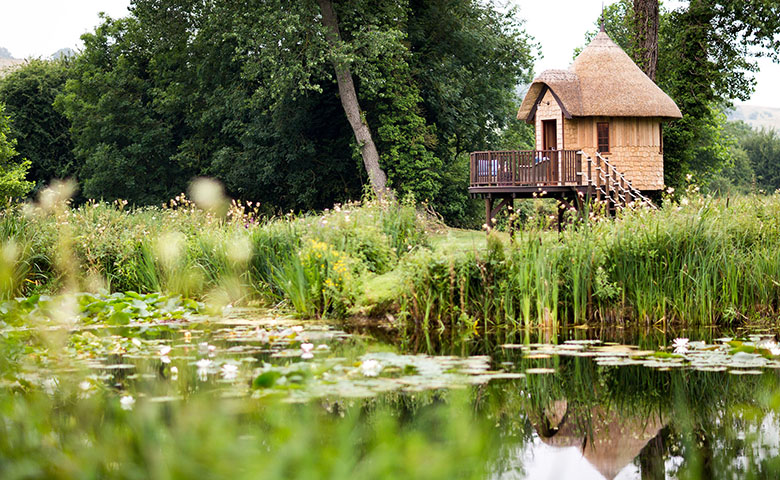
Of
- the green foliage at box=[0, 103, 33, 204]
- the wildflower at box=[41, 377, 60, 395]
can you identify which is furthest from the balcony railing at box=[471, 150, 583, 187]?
the green foliage at box=[0, 103, 33, 204]

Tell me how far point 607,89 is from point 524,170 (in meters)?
4.08

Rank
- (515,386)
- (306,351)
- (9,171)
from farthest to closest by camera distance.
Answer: (9,171), (306,351), (515,386)

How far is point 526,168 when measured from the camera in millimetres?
22359

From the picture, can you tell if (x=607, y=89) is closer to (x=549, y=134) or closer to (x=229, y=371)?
(x=549, y=134)

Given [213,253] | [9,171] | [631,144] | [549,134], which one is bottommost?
[213,253]

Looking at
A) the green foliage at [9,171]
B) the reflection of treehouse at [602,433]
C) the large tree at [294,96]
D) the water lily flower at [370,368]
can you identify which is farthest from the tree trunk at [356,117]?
the reflection of treehouse at [602,433]

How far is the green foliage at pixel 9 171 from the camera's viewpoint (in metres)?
33.5

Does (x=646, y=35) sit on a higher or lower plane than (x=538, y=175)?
higher

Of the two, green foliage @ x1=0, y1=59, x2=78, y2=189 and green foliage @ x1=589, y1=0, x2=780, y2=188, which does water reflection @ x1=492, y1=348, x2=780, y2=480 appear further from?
green foliage @ x1=0, y1=59, x2=78, y2=189

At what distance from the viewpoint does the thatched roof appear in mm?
24078

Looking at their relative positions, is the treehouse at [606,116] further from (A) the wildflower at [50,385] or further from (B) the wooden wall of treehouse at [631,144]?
(A) the wildflower at [50,385]

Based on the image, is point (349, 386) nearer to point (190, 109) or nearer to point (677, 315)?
point (677, 315)

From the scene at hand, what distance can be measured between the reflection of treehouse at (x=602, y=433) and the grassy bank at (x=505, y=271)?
297 centimetres

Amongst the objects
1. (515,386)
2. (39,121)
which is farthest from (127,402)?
(39,121)
